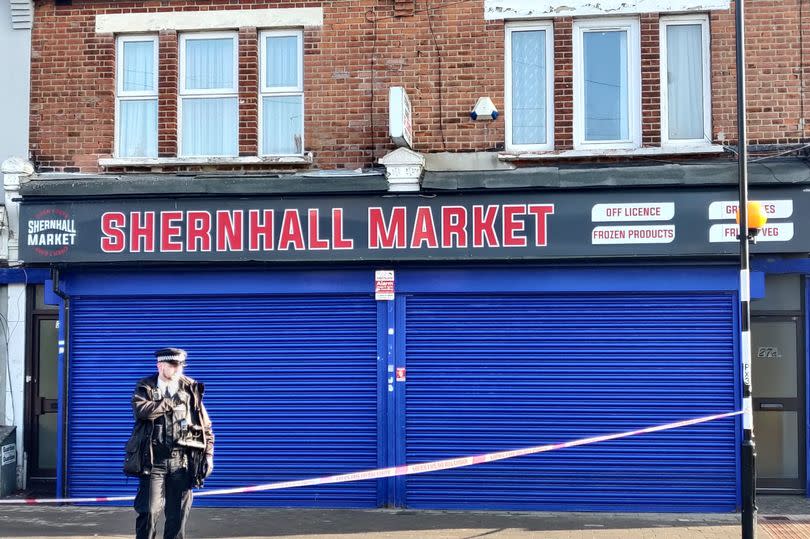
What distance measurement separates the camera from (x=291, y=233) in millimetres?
10938

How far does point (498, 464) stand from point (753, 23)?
598cm

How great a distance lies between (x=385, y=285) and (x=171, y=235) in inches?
102

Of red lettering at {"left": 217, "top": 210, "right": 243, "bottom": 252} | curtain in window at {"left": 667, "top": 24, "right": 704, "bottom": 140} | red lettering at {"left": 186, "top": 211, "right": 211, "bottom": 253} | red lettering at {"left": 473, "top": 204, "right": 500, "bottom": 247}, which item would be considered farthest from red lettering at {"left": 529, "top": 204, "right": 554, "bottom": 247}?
red lettering at {"left": 186, "top": 211, "right": 211, "bottom": 253}

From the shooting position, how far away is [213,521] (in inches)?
412

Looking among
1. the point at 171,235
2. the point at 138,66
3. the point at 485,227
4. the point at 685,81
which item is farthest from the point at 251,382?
the point at 685,81

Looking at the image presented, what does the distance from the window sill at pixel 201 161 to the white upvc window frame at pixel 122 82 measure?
1.02 ft

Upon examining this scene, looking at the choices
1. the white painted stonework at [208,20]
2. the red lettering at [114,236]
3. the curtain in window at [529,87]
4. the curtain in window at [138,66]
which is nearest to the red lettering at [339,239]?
the curtain in window at [529,87]

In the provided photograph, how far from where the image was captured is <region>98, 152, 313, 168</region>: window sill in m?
11.4

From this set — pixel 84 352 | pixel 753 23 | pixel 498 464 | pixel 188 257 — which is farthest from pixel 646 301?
pixel 84 352

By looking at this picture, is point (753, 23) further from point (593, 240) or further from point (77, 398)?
point (77, 398)

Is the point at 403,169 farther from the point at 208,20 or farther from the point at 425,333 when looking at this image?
the point at 208,20

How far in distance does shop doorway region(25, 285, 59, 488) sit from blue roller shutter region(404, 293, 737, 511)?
15.5 feet

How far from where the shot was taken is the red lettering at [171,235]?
1106 cm

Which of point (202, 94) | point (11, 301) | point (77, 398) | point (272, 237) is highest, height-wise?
point (202, 94)
